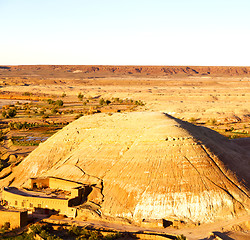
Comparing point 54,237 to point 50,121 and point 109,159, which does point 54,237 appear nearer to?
point 109,159

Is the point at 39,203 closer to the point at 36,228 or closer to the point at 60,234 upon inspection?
the point at 36,228

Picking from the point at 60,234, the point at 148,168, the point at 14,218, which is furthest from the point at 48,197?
the point at 148,168

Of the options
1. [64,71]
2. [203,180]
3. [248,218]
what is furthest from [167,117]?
[64,71]

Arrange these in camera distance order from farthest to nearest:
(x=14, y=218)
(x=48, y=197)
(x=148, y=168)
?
(x=148, y=168), (x=48, y=197), (x=14, y=218)

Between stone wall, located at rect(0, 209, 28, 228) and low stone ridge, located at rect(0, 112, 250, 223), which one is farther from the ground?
low stone ridge, located at rect(0, 112, 250, 223)

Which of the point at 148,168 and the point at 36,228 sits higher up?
the point at 148,168

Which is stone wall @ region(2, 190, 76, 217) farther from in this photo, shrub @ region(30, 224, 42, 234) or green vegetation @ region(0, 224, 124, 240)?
shrub @ region(30, 224, 42, 234)

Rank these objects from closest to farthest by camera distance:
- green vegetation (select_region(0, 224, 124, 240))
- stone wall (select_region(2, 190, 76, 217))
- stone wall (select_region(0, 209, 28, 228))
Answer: green vegetation (select_region(0, 224, 124, 240)), stone wall (select_region(0, 209, 28, 228)), stone wall (select_region(2, 190, 76, 217))

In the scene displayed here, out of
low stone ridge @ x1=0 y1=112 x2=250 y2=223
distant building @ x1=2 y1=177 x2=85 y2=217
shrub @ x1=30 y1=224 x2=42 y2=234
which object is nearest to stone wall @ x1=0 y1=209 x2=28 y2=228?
shrub @ x1=30 y1=224 x2=42 y2=234
